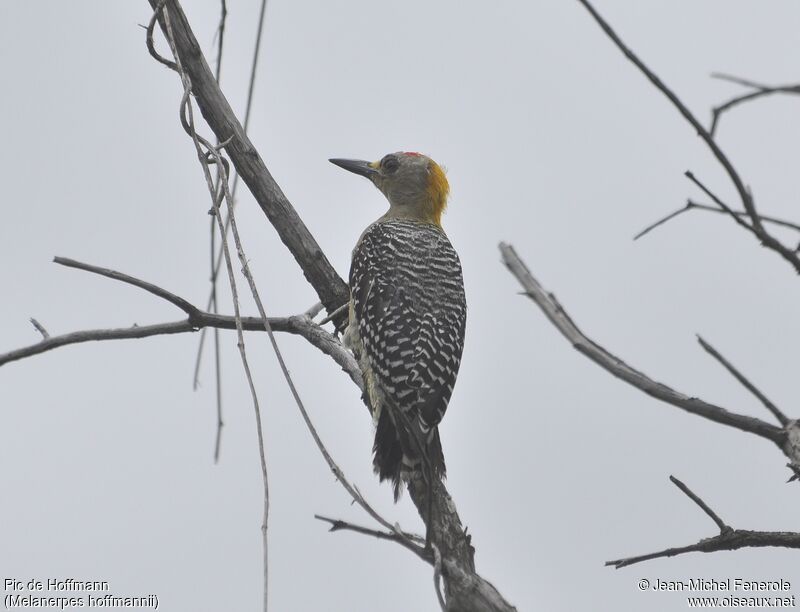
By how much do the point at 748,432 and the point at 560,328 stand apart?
499 millimetres

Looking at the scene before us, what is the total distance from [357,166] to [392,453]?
3805 millimetres

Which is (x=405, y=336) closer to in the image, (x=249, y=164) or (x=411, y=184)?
(x=249, y=164)

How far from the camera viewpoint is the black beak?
9.01 m

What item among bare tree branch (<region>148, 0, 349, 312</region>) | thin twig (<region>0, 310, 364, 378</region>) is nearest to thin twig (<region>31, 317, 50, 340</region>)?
thin twig (<region>0, 310, 364, 378</region>)

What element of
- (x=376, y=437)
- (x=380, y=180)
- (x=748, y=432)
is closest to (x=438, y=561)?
(x=748, y=432)

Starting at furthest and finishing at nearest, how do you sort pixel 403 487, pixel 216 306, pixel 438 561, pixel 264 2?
pixel 403 487, pixel 216 306, pixel 264 2, pixel 438 561

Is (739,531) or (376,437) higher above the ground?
(376,437)

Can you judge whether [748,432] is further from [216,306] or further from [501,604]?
[216,306]

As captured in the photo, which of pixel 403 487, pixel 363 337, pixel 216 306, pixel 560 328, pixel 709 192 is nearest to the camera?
pixel 560 328

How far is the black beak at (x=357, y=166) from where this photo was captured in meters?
9.01

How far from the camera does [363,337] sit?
6.62m

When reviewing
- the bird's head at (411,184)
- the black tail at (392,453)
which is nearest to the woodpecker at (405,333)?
the black tail at (392,453)

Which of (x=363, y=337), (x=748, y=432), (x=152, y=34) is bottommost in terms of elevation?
(x=748, y=432)

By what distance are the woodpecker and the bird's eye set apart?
0.76m
